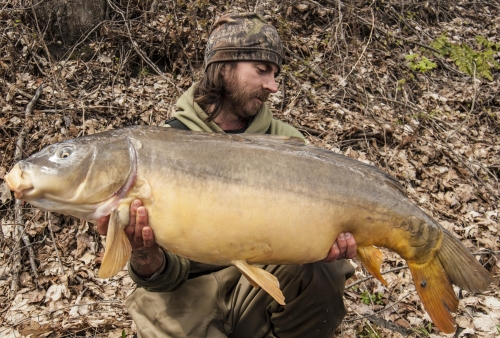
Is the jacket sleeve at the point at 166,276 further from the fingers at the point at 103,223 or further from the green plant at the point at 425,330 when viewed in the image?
the green plant at the point at 425,330

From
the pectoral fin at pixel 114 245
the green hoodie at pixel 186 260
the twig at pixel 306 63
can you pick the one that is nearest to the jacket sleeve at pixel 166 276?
the green hoodie at pixel 186 260

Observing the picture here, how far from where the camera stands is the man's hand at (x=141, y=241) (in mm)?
1917

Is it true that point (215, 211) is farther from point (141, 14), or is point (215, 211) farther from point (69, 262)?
point (141, 14)

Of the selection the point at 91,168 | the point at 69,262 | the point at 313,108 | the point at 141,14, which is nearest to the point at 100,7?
the point at 141,14

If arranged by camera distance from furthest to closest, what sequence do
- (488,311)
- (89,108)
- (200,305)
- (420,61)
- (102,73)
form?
(420,61), (102,73), (89,108), (488,311), (200,305)

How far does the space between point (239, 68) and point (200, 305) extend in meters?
1.54

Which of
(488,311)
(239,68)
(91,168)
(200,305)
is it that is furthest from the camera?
(488,311)

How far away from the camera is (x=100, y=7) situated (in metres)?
5.31

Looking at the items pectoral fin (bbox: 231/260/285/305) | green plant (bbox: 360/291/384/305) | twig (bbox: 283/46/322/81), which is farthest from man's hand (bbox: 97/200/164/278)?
twig (bbox: 283/46/322/81)

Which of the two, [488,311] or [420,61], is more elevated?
[420,61]

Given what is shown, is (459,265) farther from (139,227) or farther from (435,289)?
(139,227)

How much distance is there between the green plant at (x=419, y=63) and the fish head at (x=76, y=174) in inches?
213

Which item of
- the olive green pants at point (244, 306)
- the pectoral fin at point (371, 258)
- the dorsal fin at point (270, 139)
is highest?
the dorsal fin at point (270, 139)

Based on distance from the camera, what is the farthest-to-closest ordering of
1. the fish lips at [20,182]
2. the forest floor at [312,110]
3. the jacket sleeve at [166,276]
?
the forest floor at [312,110] → the jacket sleeve at [166,276] → the fish lips at [20,182]
